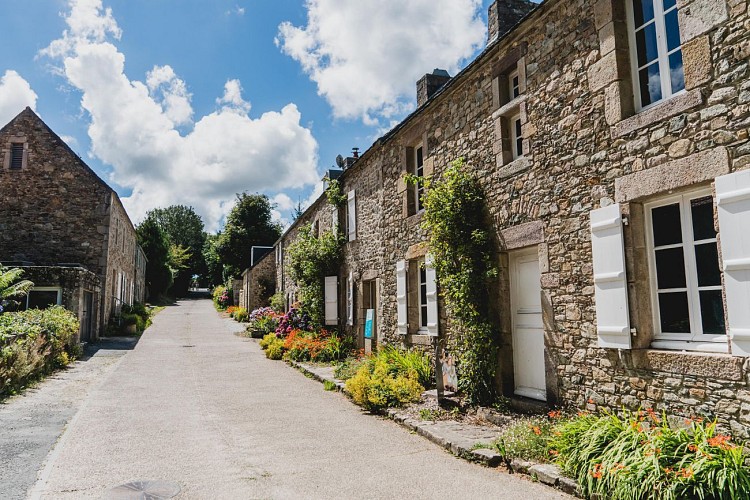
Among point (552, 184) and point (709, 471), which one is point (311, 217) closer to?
point (552, 184)

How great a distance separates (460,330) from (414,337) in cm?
201

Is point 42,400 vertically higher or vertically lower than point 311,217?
lower

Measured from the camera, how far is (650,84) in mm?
5383

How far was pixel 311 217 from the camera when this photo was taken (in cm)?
1912

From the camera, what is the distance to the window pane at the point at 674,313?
4.94m

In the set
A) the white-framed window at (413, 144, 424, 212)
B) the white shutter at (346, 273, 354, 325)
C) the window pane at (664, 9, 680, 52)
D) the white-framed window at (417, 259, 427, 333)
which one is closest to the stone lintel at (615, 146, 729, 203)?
the window pane at (664, 9, 680, 52)

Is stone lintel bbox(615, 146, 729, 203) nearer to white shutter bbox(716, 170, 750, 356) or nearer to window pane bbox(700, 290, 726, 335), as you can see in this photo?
white shutter bbox(716, 170, 750, 356)

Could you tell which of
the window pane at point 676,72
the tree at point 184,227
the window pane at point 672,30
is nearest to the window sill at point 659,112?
the window pane at point 676,72

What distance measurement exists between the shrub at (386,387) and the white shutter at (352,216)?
5.00m

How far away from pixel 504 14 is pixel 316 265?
331 inches

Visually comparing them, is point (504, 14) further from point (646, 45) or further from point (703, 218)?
point (703, 218)

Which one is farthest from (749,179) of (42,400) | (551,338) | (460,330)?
(42,400)

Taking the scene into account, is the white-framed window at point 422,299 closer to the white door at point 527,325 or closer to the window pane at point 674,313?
the white door at point 527,325

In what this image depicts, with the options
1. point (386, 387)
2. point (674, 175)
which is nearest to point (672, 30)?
point (674, 175)
